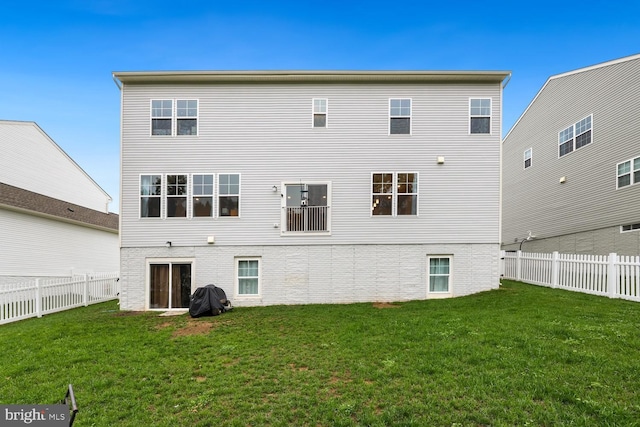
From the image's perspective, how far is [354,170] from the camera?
34.1 feet

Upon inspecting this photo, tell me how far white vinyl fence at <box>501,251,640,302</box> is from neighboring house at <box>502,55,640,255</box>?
4205mm

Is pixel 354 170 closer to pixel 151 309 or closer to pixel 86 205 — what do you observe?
pixel 151 309

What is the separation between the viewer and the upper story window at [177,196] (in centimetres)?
1026

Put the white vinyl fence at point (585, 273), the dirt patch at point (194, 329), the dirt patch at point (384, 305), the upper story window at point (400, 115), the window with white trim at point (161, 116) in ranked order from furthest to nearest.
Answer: the upper story window at point (400, 115) → the window with white trim at point (161, 116) → the dirt patch at point (384, 305) → the white vinyl fence at point (585, 273) → the dirt patch at point (194, 329)

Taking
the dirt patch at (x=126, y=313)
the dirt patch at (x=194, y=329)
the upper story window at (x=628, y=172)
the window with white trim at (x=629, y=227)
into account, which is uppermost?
the upper story window at (x=628, y=172)

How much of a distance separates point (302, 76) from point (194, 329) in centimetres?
878

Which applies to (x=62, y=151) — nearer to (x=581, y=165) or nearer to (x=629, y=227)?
(x=581, y=165)

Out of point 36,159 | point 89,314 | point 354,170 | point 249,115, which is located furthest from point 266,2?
point 89,314

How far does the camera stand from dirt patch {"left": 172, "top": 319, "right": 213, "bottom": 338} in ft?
23.4

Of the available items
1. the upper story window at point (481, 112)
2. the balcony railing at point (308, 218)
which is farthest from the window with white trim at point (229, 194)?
the upper story window at point (481, 112)

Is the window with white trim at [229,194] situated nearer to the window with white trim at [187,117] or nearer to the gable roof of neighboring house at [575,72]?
the window with white trim at [187,117]

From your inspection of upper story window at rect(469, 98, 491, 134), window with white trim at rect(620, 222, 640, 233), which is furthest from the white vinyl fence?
upper story window at rect(469, 98, 491, 134)

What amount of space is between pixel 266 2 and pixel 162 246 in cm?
1489

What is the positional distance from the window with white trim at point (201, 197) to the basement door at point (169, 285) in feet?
6.32
